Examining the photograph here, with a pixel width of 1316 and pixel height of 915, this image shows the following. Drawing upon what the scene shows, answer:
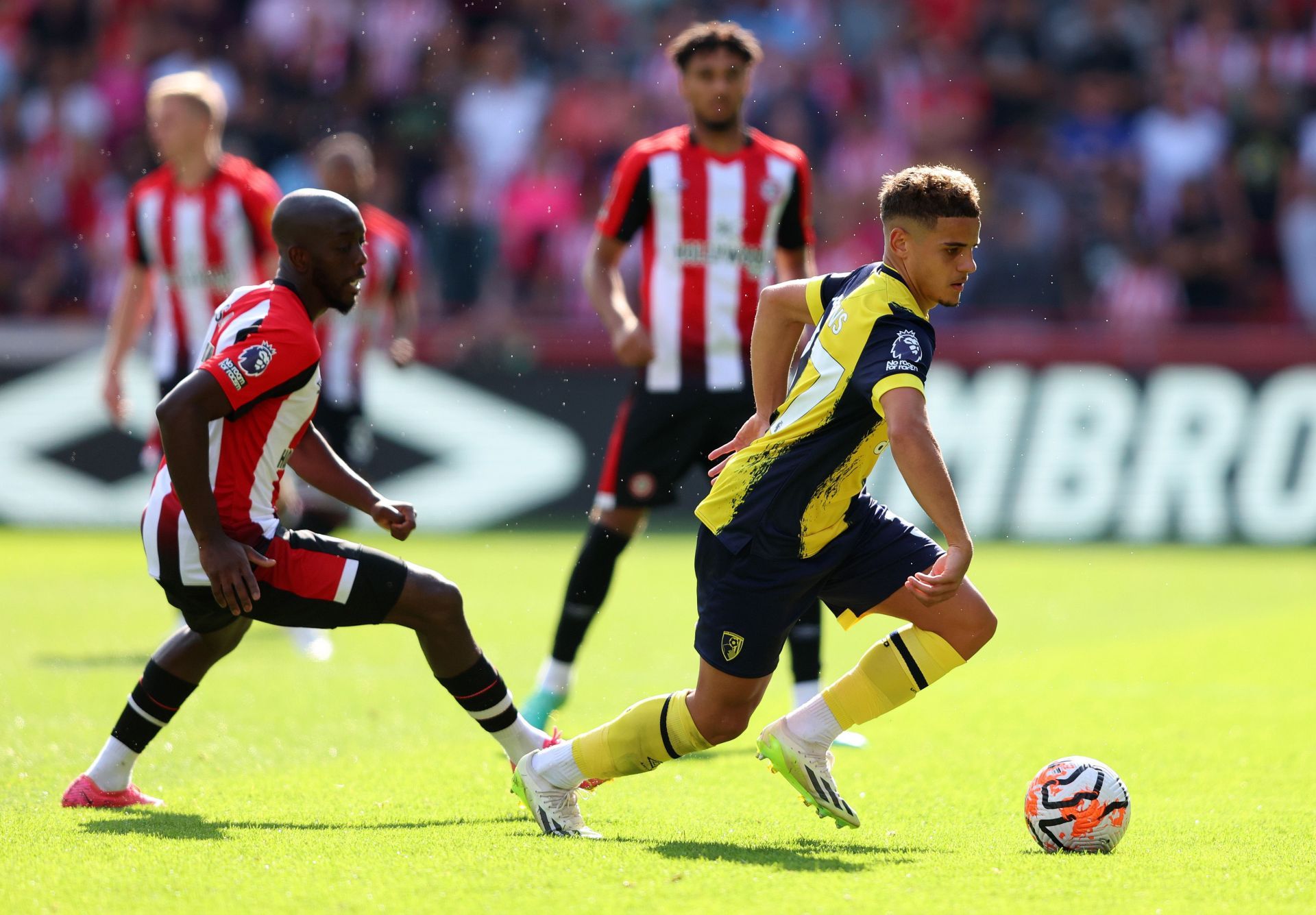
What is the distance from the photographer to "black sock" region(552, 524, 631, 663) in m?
6.76

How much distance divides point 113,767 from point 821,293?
8.44 ft

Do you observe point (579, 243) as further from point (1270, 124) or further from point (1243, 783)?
point (1243, 783)

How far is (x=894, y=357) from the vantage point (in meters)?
4.39

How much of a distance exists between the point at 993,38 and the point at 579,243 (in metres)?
4.56

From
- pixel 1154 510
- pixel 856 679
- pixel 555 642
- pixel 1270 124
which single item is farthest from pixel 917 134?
pixel 856 679

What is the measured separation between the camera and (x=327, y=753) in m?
6.20

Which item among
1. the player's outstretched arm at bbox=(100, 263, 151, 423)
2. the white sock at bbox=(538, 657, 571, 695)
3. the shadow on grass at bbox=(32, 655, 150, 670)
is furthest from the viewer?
the player's outstretched arm at bbox=(100, 263, 151, 423)

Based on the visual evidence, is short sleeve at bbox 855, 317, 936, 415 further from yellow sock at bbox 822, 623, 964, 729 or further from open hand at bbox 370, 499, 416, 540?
open hand at bbox 370, 499, 416, 540

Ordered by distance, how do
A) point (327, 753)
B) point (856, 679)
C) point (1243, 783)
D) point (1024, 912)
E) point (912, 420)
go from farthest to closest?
point (327, 753), point (1243, 783), point (856, 679), point (912, 420), point (1024, 912)

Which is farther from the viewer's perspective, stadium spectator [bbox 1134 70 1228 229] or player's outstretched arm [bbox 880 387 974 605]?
stadium spectator [bbox 1134 70 1228 229]

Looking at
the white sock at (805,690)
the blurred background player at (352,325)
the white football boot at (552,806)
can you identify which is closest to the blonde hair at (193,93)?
the blurred background player at (352,325)

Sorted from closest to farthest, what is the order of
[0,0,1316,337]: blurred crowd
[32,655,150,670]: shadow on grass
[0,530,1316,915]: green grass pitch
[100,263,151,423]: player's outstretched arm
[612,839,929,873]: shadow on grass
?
[0,530,1316,915]: green grass pitch
[612,839,929,873]: shadow on grass
[32,655,150,670]: shadow on grass
[100,263,151,423]: player's outstretched arm
[0,0,1316,337]: blurred crowd

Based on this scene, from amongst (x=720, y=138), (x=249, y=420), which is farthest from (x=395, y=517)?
(x=720, y=138)

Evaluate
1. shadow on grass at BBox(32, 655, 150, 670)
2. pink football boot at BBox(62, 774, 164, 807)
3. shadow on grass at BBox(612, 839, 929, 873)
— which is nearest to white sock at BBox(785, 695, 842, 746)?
shadow on grass at BBox(612, 839, 929, 873)
